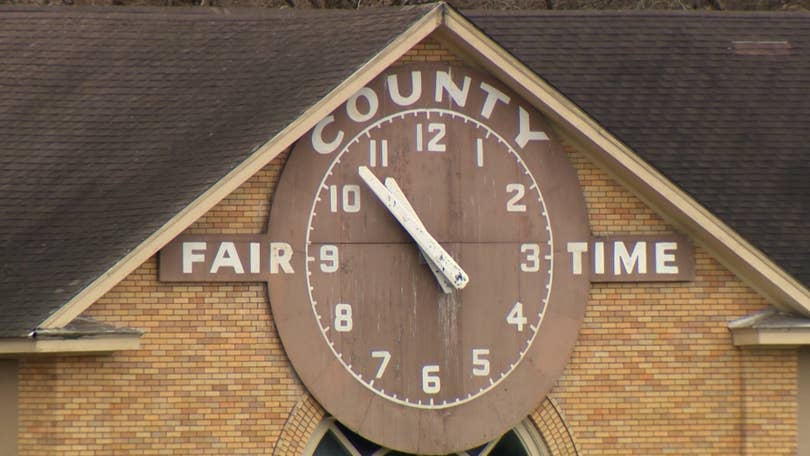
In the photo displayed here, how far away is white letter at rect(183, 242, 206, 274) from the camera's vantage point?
71.5 feet

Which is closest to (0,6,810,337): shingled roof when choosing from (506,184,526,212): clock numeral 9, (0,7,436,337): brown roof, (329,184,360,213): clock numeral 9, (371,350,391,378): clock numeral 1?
(0,7,436,337): brown roof

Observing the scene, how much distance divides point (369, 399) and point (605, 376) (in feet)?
9.00

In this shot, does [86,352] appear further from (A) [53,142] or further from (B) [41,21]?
(B) [41,21]

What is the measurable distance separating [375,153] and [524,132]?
1709 mm

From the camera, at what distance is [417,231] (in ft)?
72.7

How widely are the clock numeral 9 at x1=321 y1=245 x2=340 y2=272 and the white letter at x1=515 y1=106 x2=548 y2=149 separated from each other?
2422 mm

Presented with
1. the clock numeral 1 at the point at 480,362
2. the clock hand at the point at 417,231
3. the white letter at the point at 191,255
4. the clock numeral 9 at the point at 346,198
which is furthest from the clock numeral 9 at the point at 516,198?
the white letter at the point at 191,255

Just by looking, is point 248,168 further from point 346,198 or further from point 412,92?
point 412,92

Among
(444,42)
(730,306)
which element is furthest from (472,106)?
(730,306)

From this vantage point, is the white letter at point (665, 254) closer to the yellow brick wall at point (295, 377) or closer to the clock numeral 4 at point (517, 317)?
the yellow brick wall at point (295, 377)

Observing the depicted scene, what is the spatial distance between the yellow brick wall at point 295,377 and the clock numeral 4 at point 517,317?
74 centimetres

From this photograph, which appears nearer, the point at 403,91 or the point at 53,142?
the point at 403,91

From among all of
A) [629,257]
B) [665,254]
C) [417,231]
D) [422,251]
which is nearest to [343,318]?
[422,251]

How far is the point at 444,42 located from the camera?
22.6 metres
